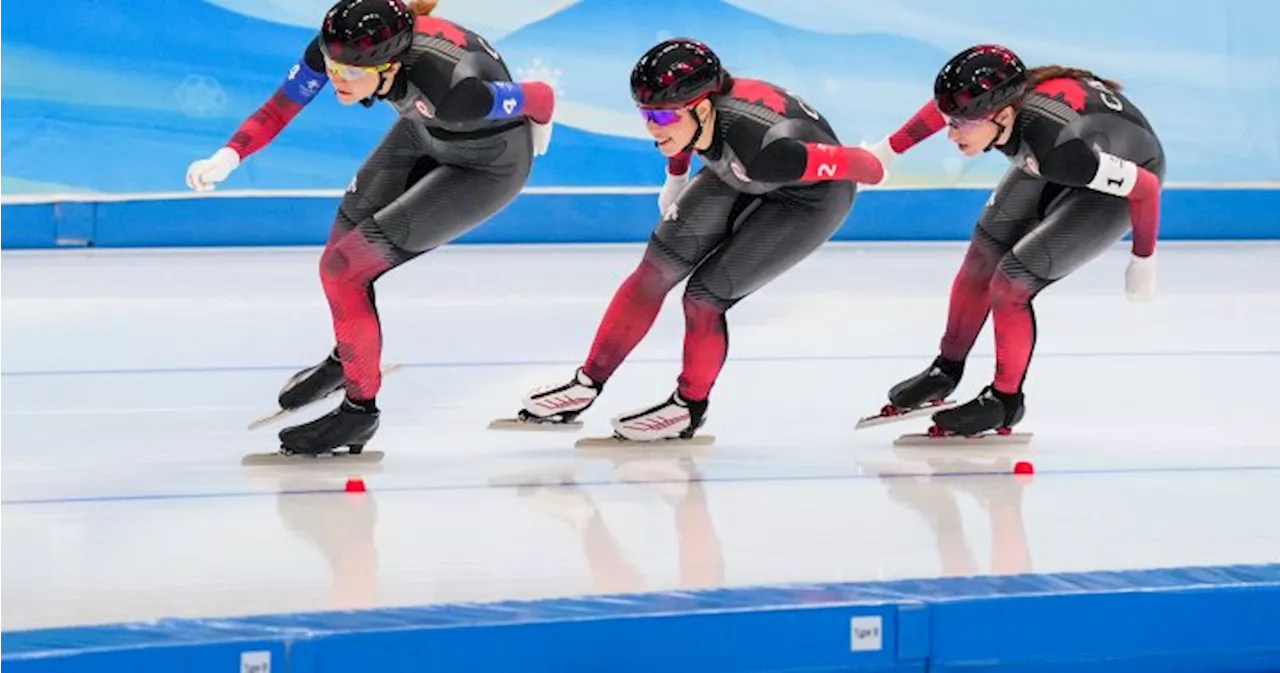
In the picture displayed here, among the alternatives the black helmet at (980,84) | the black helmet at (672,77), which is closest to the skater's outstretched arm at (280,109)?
the black helmet at (672,77)

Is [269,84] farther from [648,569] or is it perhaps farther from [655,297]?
[648,569]

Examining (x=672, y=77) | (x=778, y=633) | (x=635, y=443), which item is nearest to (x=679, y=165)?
(x=672, y=77)

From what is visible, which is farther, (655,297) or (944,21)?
(944,21)

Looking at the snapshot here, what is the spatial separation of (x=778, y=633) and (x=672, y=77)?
1901 mm

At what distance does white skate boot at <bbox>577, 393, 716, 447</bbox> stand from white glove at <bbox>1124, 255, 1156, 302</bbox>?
48.4 inches

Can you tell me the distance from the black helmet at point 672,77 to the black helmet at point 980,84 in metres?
0.60

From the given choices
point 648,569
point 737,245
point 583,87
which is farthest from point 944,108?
point 583,87

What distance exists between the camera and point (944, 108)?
5.14 metres

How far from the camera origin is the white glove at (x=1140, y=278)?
5211 millimetres

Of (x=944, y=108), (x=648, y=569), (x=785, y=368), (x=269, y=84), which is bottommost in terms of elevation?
(x=648, y=569)

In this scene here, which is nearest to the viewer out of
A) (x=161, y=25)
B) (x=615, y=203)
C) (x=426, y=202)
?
(x=426, y=202)

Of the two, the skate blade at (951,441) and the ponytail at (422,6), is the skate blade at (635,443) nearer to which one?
the skate blade at (951,441)

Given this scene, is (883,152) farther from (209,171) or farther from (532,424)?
(209,171)

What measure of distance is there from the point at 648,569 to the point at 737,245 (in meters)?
1.57
